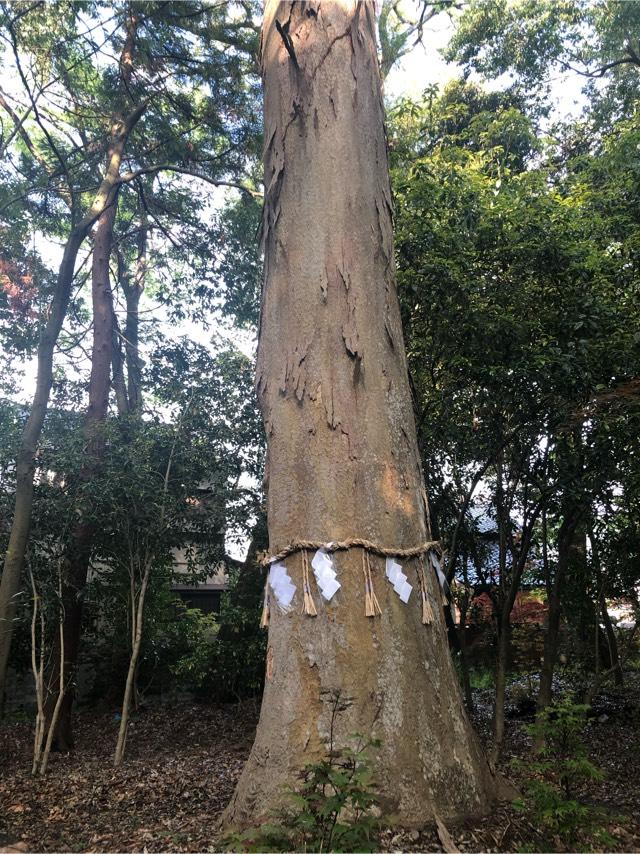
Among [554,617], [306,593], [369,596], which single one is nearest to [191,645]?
[554,617]

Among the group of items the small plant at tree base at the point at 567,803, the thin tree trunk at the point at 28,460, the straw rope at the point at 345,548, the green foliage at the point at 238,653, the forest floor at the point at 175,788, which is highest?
the thin tree trunk at the point at 28,460

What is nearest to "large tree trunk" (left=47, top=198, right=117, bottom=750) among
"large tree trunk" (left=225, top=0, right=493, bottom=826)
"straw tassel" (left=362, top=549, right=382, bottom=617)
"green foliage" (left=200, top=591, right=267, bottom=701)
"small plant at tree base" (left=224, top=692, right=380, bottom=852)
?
"green foliage" (left=200, top=591, right=267, bottom=701)

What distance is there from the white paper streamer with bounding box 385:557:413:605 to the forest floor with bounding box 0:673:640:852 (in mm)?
901

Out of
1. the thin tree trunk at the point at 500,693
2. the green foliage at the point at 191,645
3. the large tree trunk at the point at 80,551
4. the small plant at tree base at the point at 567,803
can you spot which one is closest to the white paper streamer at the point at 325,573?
the small plant at tree base at the point at 567,803

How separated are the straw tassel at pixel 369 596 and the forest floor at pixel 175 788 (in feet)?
2.67

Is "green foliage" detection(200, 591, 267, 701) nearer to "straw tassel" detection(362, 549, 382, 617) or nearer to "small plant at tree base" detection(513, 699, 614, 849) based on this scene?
A: "straw tassel" detection(362, 549, 382, 617)

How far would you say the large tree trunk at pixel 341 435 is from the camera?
264 centimetres

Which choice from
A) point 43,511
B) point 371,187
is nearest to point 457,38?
point 371,187

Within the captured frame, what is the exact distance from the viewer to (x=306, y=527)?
295 centimetres

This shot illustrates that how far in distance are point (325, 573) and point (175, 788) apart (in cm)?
218

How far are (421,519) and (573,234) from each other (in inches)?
128

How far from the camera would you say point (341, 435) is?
3047mm

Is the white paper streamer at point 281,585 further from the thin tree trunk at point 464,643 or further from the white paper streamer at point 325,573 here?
the thin tree trunk at point 464,643

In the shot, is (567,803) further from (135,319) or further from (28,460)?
(135,319)
